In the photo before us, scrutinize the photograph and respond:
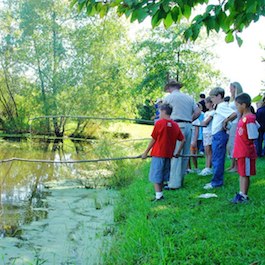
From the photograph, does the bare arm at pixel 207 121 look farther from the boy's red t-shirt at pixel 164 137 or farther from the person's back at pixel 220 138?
the boy's red t-shirt at pixel 164 137

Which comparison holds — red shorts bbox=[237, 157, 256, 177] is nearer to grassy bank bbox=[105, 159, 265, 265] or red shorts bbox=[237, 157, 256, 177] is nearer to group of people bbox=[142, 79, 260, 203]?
group of people bbox=[142, 79, 260, 203]

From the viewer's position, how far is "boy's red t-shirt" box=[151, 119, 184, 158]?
6160 mm

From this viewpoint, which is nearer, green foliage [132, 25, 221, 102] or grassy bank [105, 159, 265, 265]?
grassy bank [105, 159, 265, 265]

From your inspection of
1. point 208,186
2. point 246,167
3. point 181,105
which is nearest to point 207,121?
point 181,105

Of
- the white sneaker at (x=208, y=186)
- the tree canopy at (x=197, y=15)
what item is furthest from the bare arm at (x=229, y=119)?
the tree canopy at (x=197, y=15)

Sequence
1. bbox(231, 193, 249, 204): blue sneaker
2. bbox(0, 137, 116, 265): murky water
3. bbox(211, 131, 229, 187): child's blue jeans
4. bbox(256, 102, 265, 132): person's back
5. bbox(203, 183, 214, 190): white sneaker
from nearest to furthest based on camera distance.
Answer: bbox(0, 137, 116, 265): murky water < bbox(231, 193, 249, 204): blue sneaker < bbox(211, 131, 229, 187): child's blue jeans < bbox(203, 183, 214, 190): white sneaker < bbox(256, 102, 265, 132): person's back

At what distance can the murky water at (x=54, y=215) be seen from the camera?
5.04 metres

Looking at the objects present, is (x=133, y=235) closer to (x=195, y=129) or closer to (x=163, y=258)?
(x=163, y=258)

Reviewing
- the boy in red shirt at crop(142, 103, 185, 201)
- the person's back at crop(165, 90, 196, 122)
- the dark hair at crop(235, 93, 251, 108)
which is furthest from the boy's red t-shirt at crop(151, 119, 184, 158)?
the dark hair at crop(235, 93, 251, 108)

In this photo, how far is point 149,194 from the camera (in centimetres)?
684

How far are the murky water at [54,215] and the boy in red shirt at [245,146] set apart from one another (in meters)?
1.90

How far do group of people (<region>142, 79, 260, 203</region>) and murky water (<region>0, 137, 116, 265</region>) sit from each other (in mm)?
1182

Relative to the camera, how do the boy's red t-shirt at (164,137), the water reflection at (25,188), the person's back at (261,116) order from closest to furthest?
the boy's red t-shirt at (164,137) → the water reflection at (25,188) → the person's back at (261,116)

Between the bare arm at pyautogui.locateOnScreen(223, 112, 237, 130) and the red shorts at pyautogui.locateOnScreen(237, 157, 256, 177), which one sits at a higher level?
the bare arm at pyautogui.locateOnScreen(223, 112, 237, 130)
